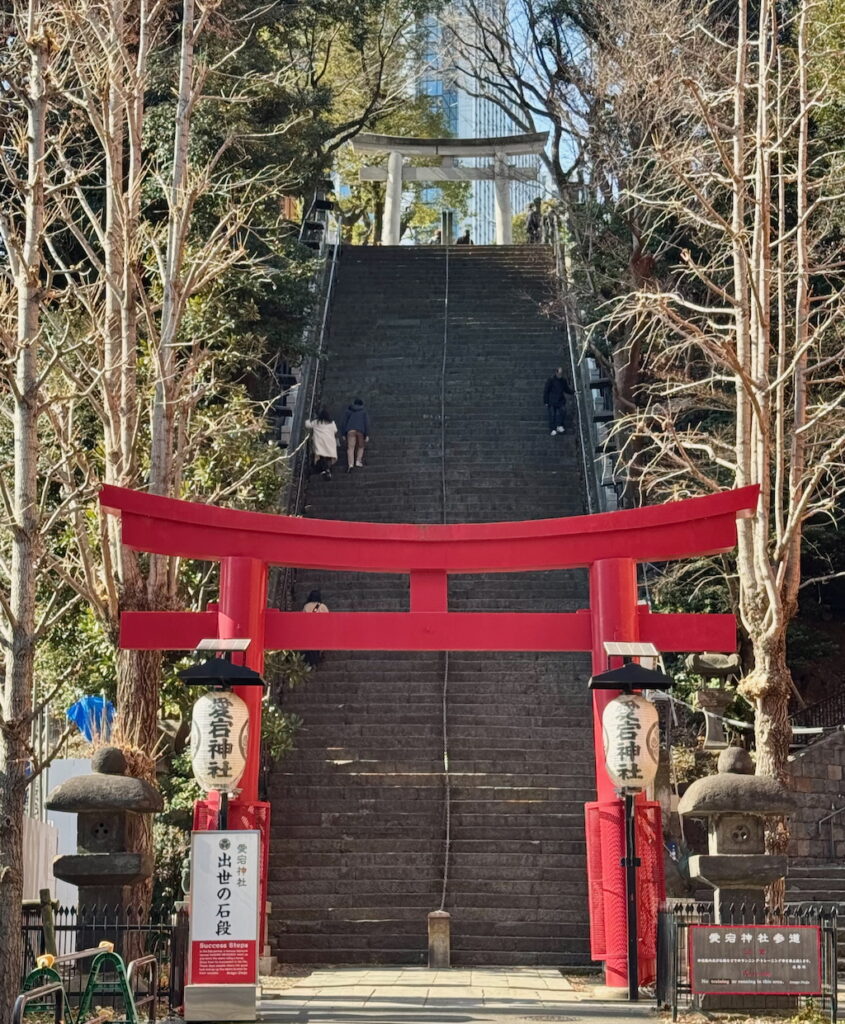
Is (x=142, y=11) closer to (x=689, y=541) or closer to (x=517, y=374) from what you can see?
(x=689, y=541)

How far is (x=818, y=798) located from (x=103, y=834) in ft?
34.5

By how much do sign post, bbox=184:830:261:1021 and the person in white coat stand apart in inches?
544

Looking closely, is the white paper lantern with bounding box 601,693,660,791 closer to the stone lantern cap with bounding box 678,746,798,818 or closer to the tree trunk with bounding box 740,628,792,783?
the stone lantern cap with bounding box 678,746,798,818

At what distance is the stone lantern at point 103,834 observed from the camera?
451 inches

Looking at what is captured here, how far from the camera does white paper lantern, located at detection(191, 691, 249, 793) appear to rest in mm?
12133

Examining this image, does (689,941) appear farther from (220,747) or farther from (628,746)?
(220,747)

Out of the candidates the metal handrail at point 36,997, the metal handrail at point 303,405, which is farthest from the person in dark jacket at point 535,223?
the metal handrail at point 36,997

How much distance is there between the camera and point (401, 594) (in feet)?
70.7

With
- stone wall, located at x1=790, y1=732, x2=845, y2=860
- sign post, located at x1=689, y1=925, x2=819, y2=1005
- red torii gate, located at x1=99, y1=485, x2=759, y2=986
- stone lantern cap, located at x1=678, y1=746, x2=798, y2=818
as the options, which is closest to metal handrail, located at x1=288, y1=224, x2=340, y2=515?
stone wall, located at x1=790, y1=732, x2=845, y2=860

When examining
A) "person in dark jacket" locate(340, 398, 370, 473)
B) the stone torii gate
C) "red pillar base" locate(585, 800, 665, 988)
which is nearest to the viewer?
"red pillar base" locate(585, 800, 665, 988)

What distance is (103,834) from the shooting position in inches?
462

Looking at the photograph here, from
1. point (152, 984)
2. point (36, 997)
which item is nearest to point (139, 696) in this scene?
point (152, 984)

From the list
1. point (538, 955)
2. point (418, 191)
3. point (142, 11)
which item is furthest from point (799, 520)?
point (418, 191)

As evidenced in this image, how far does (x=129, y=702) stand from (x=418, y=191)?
38.0 meters
